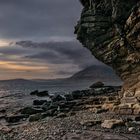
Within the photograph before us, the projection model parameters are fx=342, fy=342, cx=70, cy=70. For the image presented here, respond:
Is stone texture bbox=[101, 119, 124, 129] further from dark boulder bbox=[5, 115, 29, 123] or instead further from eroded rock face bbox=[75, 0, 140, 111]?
dark boulder bbox=[5, 115, 29, 123]

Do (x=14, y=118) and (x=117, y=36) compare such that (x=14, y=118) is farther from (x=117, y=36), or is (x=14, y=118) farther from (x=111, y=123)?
(x=117, y=36)

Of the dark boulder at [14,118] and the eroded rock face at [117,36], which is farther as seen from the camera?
the dark boulder at [14,118]

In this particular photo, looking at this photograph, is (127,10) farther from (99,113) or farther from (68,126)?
(68,126)

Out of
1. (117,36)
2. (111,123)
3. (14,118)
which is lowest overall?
(14,118)

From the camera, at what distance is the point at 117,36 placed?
5447cm

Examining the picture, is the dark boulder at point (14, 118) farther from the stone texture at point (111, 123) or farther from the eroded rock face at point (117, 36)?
the stone texture at point (111, 123)

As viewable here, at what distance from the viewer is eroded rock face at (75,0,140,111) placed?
4994 cm

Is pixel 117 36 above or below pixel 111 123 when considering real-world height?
above

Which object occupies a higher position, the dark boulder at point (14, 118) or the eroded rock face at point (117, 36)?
the eroded rock face at point (117, 36)

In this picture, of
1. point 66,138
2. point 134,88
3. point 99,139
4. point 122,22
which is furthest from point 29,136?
point 122,22

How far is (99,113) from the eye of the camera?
46.6 meters

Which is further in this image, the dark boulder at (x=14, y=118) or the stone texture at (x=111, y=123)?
the dark boulder at (x=14, y=118)

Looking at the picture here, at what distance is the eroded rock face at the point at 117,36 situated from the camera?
164 ft

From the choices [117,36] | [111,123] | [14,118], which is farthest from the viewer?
[117,36]
